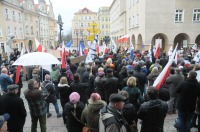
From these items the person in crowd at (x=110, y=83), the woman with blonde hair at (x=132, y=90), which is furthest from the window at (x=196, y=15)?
the woman with blonde hair at (x=132, y=90)

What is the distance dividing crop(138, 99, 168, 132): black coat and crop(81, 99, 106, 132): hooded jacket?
84 centimetres

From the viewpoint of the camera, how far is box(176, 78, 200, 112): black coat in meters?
4.77

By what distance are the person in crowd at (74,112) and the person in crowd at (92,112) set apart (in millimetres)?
223

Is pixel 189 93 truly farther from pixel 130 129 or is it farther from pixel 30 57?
pixel 30 57

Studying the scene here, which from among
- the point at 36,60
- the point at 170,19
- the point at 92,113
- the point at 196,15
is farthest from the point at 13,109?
the point at 196,15

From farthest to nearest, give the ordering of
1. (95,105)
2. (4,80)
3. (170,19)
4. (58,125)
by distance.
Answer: (170,19) → (4,80) → (58,125) → (95,105)

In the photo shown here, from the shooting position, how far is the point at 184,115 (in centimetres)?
504

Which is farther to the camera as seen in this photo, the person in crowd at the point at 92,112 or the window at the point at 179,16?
the window at the point at 179,16

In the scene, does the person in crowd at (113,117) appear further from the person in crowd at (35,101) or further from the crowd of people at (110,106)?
the person in crowd at (35,101)

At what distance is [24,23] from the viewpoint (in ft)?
134

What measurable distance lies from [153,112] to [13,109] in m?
3.04

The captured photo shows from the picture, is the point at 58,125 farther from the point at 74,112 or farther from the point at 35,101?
the point at 74,112

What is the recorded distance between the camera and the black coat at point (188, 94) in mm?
4770

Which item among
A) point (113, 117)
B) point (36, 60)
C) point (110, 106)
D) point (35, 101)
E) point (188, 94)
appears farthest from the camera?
point (36, 60)
